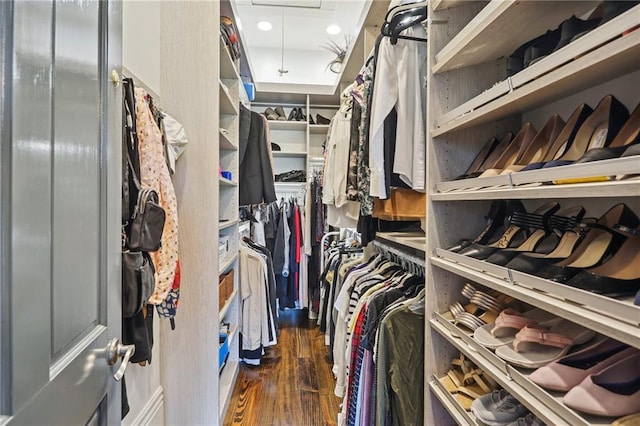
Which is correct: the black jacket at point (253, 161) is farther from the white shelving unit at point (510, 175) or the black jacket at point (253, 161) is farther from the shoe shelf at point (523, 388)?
the shoe shelf at point (523, 388)

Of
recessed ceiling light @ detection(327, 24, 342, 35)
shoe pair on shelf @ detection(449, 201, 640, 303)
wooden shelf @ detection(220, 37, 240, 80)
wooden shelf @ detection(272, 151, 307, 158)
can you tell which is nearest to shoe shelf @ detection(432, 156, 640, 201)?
shoe pair on shelf @ detection(449, 201, 640, 303)

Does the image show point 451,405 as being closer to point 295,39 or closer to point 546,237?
point 546,237

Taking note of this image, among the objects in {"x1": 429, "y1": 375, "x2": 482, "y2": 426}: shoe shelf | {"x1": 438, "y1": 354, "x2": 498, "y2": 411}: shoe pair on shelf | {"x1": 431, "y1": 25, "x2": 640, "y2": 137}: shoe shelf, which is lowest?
{"x1": 429, "y1": 375, "x2": 482, "y2": 426}: shoe shelf

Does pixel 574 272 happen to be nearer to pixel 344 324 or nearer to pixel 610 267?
pixel 610 267

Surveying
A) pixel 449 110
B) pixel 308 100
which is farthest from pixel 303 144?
pixel 449 110

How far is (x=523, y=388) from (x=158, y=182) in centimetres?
116

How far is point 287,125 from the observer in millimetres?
3928

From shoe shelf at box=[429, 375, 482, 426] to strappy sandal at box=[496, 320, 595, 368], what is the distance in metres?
0.24

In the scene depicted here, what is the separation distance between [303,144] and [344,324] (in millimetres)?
2691

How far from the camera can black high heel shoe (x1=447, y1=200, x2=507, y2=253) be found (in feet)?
3.77

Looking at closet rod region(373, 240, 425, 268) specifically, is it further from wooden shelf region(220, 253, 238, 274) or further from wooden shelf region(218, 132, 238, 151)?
wooden shelf region(218, 132, 238, 151)

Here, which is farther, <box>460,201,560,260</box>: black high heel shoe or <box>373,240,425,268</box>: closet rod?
<box>373,240,425,268</box>: closet rod

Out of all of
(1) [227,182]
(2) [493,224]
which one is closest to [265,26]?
(1) [227,182]

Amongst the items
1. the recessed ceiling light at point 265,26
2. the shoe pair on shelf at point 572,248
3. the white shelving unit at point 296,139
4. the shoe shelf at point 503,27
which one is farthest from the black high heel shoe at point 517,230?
the recessed ceiling light at point 265,26
